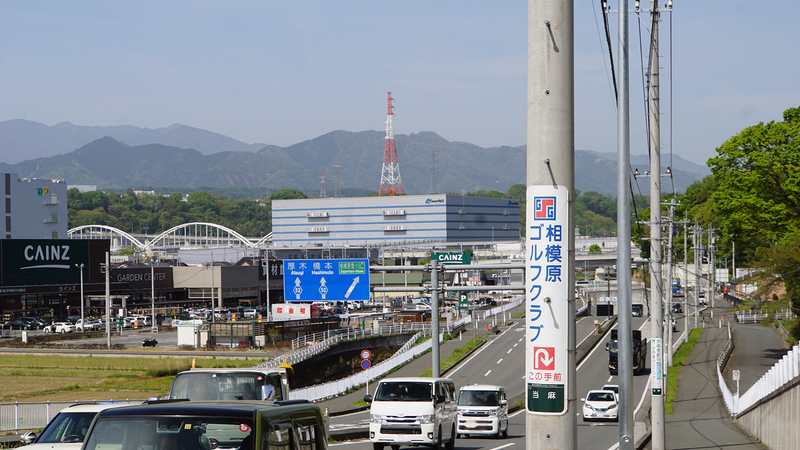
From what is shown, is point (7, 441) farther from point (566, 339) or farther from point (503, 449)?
point (566, 339)

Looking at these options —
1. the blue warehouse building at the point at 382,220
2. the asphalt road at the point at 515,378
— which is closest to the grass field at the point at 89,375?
the asphalt road at the point at 515,378

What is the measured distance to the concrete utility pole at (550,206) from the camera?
27.2 feet

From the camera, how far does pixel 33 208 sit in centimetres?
14675

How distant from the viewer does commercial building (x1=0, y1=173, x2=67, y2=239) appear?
142500 mm

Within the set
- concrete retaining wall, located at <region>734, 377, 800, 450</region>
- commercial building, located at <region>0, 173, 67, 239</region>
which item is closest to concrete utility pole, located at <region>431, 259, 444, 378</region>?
concrete retaining wall, located at <region>734, 377, 800, 450</region>

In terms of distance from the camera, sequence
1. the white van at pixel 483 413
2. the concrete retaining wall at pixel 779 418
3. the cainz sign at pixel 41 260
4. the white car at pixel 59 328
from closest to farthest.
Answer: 1. the concrete retaining wall at pixel 779 418
2. the white van at pixel 483 413
3. the white car at pixel 59 328
4. the cainz sign at pixel 41 260

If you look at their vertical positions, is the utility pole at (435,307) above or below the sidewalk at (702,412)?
above

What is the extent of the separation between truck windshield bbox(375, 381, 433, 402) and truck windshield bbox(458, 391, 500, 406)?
7605 millimetres

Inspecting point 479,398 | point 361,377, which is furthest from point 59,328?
point 479,398

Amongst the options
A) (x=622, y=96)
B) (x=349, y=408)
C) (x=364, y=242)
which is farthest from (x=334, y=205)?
(x=622, y=96)

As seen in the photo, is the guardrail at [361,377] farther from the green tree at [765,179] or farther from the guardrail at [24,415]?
the green tree at [765,179]

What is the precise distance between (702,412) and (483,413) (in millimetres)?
16415

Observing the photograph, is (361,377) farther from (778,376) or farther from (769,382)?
(778,376)

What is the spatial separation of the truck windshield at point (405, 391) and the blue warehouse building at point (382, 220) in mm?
157401
